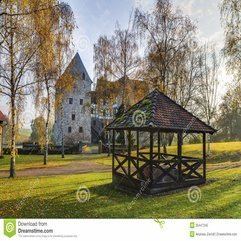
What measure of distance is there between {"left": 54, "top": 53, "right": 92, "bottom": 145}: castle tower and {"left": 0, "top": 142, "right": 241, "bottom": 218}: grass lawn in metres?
1.45

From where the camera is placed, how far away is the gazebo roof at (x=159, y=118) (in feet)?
15.2

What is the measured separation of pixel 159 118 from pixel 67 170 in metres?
4.01

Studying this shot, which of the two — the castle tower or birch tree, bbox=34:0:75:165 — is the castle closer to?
the castle tower

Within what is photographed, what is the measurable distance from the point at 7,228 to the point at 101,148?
7.25 metres

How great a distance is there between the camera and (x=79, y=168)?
25.7ft

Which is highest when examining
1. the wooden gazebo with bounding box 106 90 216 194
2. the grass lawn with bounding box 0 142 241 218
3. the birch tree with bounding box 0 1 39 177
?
the birch tree with bounding box 0 1 39 177

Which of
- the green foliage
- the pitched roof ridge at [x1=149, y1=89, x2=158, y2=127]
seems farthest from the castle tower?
the green foliage

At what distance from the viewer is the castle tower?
6.83 meters

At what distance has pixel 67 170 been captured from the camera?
749 cm

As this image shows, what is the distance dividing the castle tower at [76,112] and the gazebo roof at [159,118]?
1.68m

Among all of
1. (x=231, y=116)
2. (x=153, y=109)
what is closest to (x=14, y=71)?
(x=153, y=109)

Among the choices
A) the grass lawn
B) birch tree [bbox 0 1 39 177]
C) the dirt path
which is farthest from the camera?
the dirt path

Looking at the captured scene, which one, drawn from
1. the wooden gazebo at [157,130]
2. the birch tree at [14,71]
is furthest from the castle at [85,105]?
the wooden gazebo at [157,130]

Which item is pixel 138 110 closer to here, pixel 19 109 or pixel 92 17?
pixel 92 17
